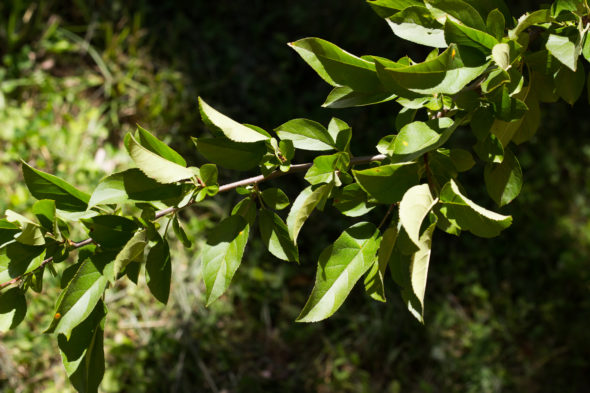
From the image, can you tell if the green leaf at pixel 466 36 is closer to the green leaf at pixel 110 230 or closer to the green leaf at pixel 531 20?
the green leaf at pixel 531 20

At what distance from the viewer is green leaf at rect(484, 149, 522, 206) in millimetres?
848

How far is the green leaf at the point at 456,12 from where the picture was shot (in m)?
0.71

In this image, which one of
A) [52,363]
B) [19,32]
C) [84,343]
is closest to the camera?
[84,343]

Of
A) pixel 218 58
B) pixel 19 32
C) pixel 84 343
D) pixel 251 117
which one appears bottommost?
pixel 251 117

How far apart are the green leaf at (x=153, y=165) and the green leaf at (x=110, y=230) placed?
11 centimetres

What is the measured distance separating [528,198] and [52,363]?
8.26ft

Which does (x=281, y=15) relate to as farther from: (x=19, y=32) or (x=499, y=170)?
(x=499, y=170)

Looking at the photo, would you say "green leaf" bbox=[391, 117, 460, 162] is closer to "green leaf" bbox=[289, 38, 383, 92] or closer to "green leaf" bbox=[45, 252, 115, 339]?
"green leaf" bbox=[289, 38, 383, 92]

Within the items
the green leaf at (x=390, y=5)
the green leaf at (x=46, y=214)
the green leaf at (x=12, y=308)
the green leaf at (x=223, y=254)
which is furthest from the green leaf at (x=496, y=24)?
the green leaf at (x=12, y=308)

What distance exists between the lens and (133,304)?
2.33 m

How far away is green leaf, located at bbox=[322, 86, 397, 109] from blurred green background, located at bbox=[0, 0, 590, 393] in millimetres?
1608

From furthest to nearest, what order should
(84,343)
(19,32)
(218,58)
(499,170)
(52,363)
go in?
(218,58)
(19,32)
(52,363)
(499,170)
(84,343)

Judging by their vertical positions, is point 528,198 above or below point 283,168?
below

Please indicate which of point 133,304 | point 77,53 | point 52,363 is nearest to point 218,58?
point 77,53
